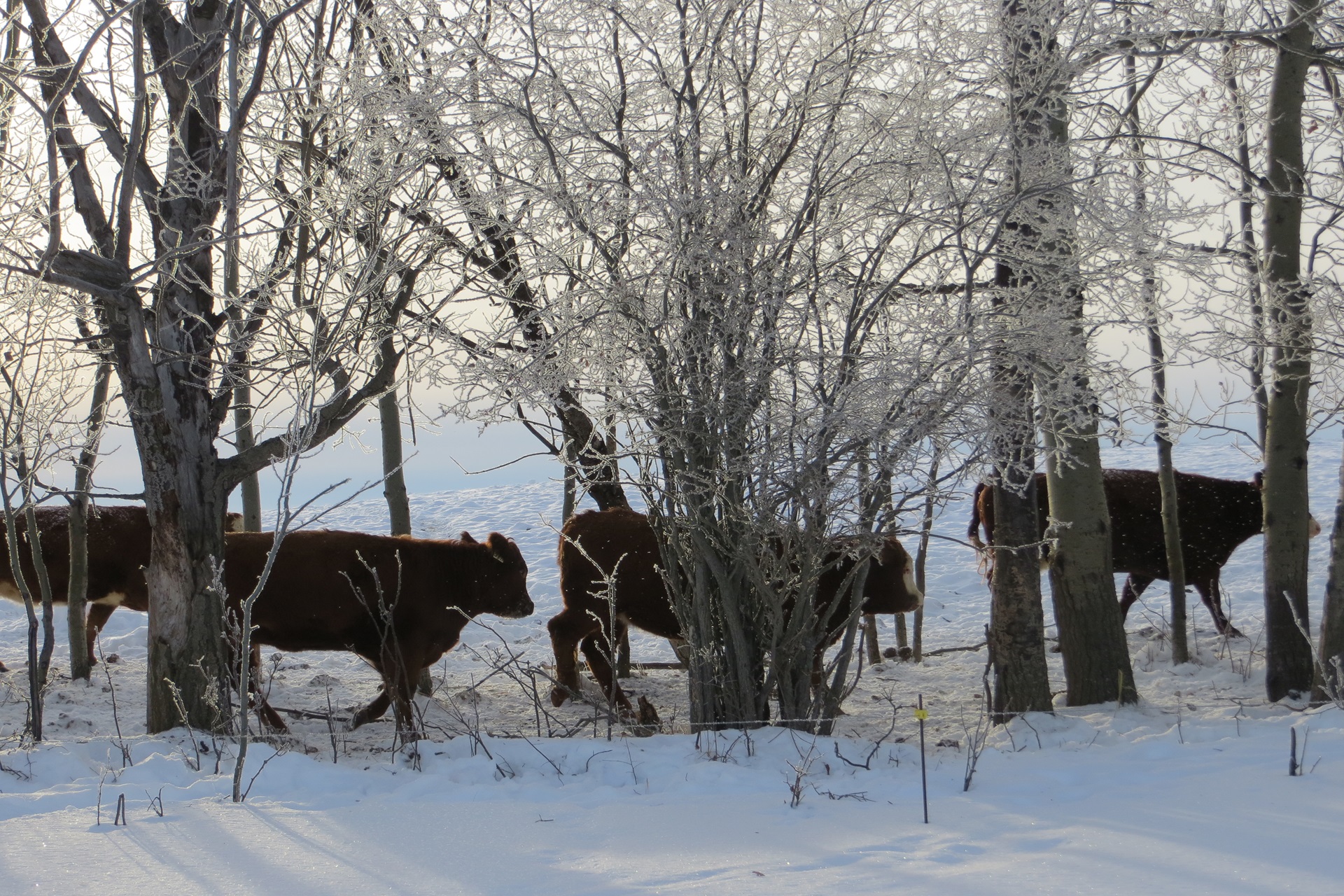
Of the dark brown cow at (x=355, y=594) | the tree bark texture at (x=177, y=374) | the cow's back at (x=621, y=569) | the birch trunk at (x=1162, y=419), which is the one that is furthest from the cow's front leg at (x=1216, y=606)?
the tree bark texture at (x=177, y=374)

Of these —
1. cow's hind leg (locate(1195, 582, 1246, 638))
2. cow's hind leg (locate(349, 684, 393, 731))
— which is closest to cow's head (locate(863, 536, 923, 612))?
cow's hind leg (locate(349, 684, 393, 731))

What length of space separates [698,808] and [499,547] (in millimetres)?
3893

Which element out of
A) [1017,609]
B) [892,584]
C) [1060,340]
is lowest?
[1017,609]

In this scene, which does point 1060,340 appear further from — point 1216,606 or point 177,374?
point 1216,606

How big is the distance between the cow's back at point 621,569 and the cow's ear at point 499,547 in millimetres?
396

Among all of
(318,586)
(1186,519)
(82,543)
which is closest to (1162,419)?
(1186,519)

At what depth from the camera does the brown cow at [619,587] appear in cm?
735

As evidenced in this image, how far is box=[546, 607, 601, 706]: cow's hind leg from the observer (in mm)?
7375

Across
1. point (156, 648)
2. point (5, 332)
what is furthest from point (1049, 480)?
point (5, 332)

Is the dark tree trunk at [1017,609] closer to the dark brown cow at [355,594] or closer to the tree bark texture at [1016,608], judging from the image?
the tree bark texture at [1016,608]

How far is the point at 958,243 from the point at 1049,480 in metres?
2.32

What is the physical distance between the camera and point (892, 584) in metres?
7.66

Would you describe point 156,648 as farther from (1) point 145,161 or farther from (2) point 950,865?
(2) point 950,865

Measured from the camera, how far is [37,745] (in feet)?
17.6
